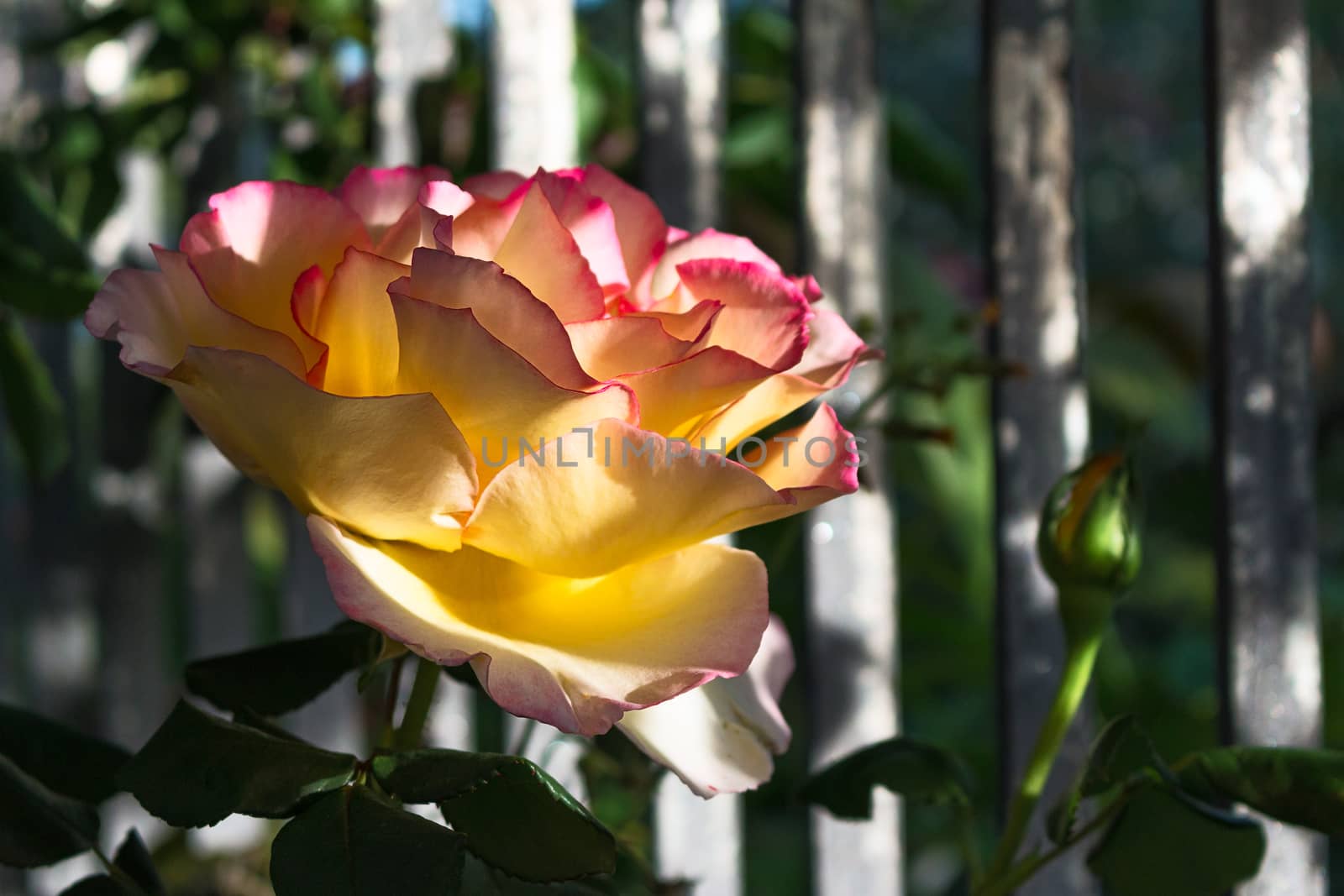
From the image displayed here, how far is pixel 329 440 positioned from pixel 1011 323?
18.4 inches

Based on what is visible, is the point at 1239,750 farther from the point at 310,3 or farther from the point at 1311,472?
the point at 310,3

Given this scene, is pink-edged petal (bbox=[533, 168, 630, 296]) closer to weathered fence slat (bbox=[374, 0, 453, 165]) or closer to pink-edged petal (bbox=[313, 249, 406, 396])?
pink-edged petal (bbox=[313, 249, 406, 396])

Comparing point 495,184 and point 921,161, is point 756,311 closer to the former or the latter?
point 495,184

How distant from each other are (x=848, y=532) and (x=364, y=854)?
17.9 inches

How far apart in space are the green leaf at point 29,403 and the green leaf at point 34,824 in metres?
0.30

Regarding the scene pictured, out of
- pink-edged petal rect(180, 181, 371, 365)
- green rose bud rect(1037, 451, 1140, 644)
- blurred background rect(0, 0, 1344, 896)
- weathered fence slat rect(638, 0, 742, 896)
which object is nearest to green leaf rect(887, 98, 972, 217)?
blurred background rect(0, 0, 1344, 896)

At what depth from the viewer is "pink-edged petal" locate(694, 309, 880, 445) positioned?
32cm

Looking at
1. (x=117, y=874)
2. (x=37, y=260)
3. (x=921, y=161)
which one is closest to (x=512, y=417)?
(x=117, y=874)

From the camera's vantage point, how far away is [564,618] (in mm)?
299

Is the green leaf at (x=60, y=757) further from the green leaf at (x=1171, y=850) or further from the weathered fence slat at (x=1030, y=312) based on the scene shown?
the weathered fence slat at (x=1030, y=312)

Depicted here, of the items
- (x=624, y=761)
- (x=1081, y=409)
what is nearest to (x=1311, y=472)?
(x=1081, y=409)

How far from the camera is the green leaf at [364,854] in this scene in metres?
0.27

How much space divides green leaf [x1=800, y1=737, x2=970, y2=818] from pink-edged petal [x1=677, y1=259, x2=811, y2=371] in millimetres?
201

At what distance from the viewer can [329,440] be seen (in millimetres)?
277
